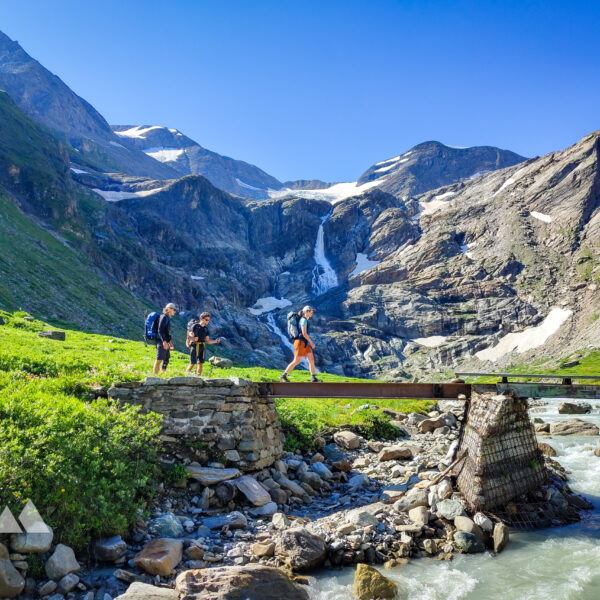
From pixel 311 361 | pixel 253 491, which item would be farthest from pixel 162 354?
pixel 253 491

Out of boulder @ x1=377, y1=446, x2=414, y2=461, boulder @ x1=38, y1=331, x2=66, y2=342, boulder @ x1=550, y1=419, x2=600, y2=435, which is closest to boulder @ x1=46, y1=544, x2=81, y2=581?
boulder @ x1=377, y1=446, x2=414, y2=461

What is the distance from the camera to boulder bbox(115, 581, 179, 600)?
672cm

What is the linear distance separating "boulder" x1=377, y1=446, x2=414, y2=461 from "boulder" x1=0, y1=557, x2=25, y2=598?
36.8ft

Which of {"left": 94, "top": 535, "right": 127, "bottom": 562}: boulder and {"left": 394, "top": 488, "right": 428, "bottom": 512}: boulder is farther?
{"left": 394, "top": 488, "right": 428, "bottom": 512}: boulder

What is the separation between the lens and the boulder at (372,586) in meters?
7.73

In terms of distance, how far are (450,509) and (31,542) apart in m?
8.42

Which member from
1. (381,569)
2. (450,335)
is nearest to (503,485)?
(381,569)

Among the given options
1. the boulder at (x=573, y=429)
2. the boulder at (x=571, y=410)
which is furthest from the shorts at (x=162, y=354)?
the boulder at (x=571, y=410)

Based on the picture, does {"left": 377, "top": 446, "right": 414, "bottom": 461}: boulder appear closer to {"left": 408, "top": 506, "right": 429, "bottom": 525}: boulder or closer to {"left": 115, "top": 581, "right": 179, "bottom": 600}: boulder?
{"left": 408, "top": 506, "right": 429, "bottom": 525}: boulder

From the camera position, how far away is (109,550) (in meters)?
7.91

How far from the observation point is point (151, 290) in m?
112

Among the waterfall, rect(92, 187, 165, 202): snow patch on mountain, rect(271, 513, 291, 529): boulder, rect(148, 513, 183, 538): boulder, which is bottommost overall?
rect(271, 513, 291, 529): boulder

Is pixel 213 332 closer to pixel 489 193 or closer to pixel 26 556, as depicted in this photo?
pixel 26 556

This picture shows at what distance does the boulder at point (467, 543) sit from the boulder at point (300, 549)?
2955 mm
